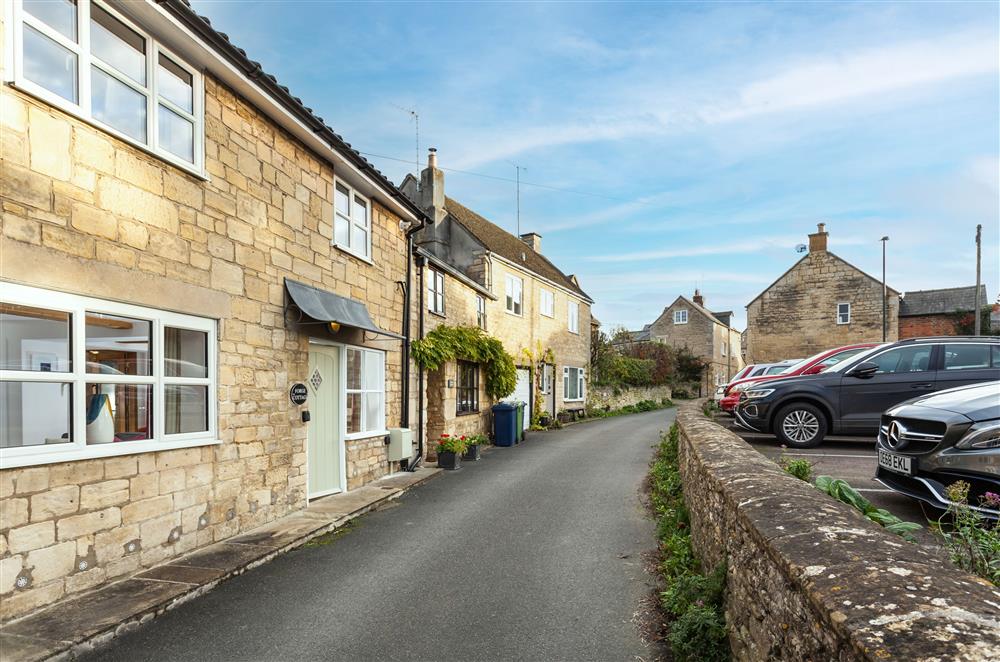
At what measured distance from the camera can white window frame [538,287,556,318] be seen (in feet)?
78.5

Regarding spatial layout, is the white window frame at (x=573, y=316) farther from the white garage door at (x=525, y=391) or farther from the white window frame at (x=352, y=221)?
the white window frame at (x=352, y=221)

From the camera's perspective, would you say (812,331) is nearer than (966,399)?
No

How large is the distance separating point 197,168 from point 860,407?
34.0 feet

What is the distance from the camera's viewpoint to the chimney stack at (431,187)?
63.9ft

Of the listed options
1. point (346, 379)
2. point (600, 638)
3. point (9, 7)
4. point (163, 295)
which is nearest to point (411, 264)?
point (346, 379)

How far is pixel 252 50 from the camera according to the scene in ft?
24.6

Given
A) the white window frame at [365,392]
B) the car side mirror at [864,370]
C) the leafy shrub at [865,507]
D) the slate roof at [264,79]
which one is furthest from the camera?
the white window frame at [365,392]

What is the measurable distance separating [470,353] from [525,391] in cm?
697

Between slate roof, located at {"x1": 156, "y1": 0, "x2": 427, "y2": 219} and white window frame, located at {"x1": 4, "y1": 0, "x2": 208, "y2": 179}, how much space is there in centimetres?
40

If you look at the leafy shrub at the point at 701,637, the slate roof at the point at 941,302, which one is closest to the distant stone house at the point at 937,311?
the slate roof at the point at 941,302

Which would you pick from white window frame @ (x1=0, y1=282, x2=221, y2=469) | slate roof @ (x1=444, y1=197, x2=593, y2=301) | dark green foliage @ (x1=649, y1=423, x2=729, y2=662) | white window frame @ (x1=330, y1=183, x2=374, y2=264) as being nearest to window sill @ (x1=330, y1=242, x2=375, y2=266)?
white window frame @ (x1=330, y1=183, x2=374, y2=264)

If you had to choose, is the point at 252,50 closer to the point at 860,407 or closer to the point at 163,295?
the point at 163,295

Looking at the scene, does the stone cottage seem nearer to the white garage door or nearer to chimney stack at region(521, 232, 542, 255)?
the white garage door

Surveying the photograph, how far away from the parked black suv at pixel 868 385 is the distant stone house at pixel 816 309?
24691mm
